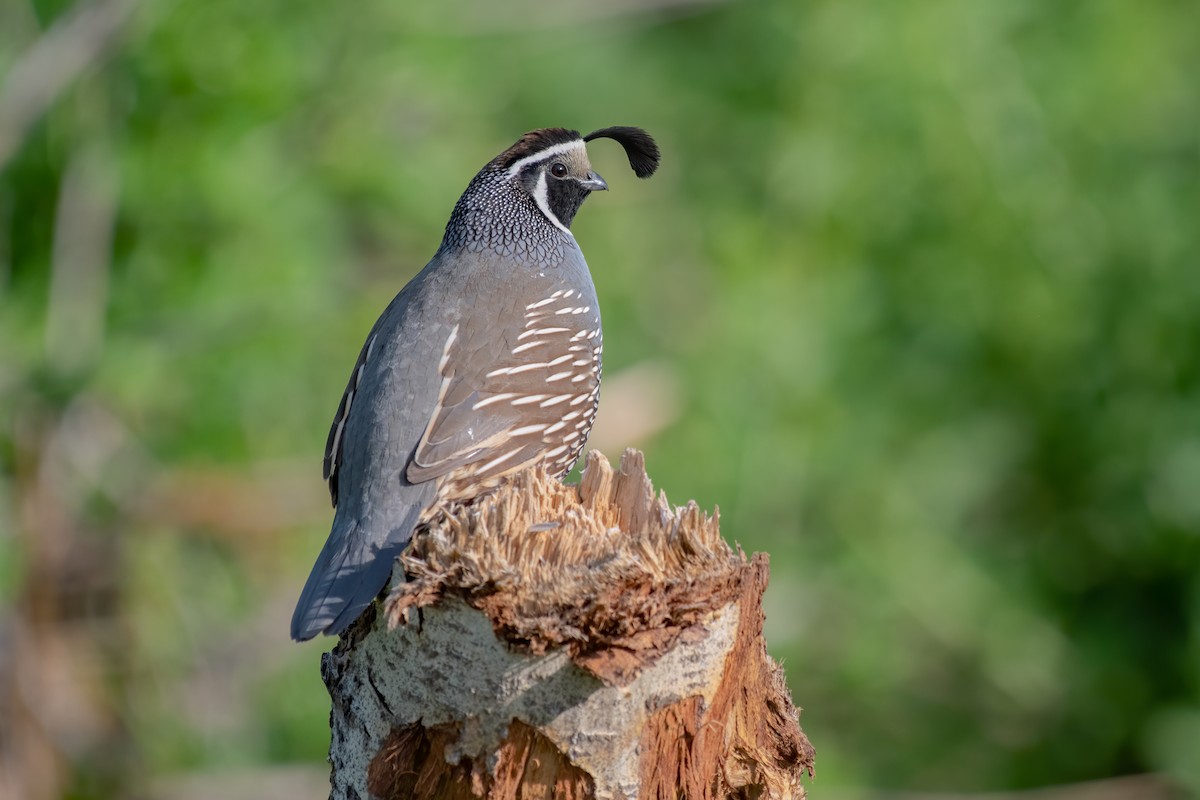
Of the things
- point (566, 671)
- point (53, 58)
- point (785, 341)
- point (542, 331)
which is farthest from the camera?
point (785, 341)

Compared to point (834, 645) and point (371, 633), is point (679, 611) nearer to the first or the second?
point (371, 633)

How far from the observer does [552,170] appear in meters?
4.44

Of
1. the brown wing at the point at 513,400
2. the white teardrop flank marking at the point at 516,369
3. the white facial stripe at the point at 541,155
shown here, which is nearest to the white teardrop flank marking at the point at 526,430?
the brown wing at the point at 513,400

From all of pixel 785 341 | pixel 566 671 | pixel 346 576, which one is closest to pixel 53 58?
pixel 785 341

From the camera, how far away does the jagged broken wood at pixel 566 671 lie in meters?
2.42

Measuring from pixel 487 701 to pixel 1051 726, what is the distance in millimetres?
6754

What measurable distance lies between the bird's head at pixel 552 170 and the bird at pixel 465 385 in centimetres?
1

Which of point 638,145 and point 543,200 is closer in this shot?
point 543,200

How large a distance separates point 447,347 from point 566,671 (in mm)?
1417

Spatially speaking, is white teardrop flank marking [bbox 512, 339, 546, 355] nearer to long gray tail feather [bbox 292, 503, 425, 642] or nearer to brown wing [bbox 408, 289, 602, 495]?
brown wing [bbox 408, 289, 602, 495]

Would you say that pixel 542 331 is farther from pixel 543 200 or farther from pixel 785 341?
pixel 785 341

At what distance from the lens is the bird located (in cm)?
329

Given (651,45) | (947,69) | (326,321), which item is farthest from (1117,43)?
(326,321)

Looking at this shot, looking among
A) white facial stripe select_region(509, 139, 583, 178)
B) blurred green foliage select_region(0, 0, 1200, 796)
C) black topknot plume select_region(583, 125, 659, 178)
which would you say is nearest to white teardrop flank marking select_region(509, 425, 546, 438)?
white facial stripe select_region(509, 139, 583, 178)
